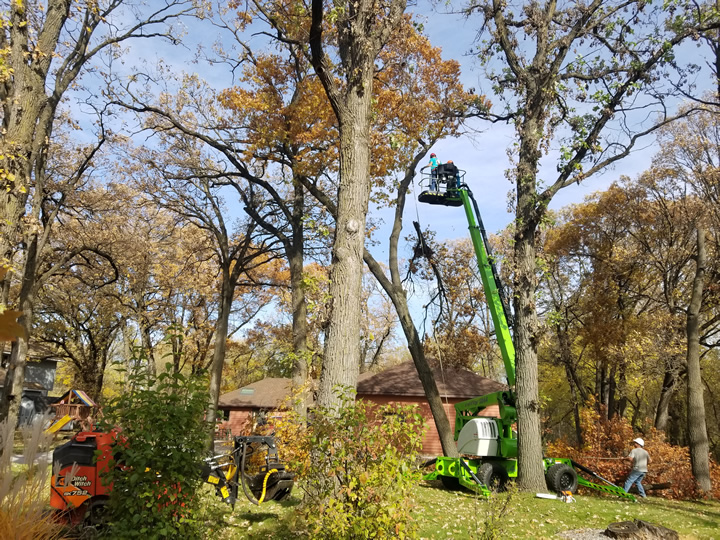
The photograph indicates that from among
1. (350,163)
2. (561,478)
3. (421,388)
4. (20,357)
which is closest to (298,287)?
(20,357)

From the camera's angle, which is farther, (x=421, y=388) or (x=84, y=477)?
(x=421, y=388)

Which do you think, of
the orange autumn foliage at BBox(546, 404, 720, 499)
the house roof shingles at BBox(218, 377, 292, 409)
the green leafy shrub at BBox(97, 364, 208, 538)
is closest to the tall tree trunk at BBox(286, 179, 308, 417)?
the orange autumn foliage at BBox(546, 404, 720, 499)

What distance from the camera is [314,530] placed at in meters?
4.08

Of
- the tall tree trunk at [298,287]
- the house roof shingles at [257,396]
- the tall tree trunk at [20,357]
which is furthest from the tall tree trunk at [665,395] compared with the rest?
the tall tree trunk at [20,357]

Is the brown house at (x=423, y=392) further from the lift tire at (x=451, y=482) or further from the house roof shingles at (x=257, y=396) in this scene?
the lift tire at (x=451, y=482)

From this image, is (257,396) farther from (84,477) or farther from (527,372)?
(84,477)

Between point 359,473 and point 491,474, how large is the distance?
8.34 m

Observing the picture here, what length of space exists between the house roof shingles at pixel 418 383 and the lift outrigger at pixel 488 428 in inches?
464

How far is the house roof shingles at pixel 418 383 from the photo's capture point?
82.4ft

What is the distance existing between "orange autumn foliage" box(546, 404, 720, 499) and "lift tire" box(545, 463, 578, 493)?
2.82 meters

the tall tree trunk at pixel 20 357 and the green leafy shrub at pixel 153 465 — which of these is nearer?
the green leafy shrub at pixel 153 465

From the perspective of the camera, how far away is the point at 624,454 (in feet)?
58.1

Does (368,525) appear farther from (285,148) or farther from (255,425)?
(285,148)

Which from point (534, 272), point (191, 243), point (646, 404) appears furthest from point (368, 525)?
point (646, 404)
